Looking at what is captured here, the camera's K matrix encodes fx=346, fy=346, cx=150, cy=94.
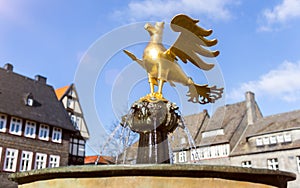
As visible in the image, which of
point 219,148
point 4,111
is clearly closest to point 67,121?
point 4,111

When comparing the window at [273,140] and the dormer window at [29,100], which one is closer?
the dormer window at [29,100]

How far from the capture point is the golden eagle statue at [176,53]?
7.57 meters

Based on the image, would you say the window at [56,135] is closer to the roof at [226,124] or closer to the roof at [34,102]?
the roof at [34,102]

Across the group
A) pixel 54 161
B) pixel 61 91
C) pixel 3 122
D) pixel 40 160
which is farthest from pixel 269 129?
pixel 3 122

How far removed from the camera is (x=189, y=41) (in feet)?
25.2

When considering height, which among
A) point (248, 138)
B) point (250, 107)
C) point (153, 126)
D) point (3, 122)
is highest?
point (250, 107)

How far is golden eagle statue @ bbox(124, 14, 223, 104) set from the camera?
757 centimetres

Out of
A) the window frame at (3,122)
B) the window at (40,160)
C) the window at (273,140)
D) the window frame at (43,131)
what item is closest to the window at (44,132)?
the window frame at (43,131)

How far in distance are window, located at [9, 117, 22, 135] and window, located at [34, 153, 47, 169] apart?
2.47m

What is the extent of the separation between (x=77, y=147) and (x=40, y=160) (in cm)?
537

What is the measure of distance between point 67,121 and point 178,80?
951 inches

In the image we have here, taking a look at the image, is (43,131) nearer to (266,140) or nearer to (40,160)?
(40,160)

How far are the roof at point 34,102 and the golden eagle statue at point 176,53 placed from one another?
20.3 m

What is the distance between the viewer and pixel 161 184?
4.05 m
